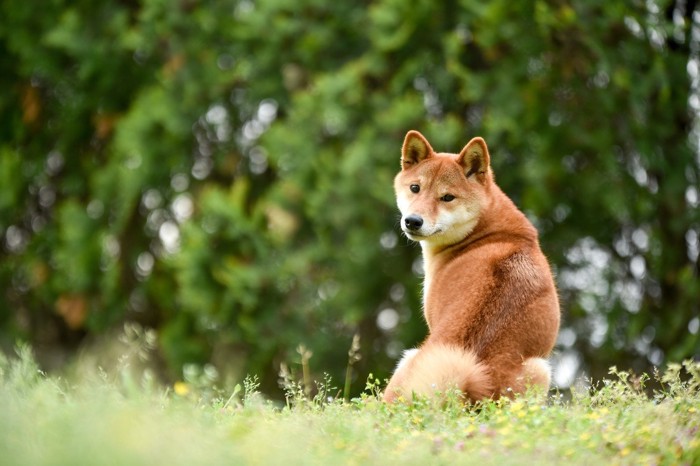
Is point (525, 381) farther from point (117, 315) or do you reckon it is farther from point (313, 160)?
point (117, 315)

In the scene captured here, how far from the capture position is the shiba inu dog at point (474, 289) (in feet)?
16.5

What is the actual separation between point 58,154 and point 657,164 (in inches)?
344

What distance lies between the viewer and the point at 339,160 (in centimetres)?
1082

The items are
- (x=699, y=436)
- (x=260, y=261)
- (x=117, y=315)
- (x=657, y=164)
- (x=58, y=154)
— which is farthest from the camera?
(x=58, y=154)

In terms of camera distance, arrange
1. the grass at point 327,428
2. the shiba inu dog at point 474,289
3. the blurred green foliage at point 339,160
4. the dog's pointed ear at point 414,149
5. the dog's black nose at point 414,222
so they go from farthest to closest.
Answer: the blurred green foliage at point 339,160 < the dog's pointed ear at point 414,149 < the dog's black nose at point 414,222 < the shiba inu dog at point 474,289 < the grass at point 327,428

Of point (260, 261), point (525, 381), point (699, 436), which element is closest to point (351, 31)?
point (260, 261)

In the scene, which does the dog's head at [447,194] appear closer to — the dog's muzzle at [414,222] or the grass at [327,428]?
the dog's muzzle at [414,222]

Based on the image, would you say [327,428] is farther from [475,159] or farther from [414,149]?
[414,149]

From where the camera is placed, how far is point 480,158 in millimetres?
6152

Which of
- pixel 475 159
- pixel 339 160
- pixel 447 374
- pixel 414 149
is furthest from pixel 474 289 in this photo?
pixel 339 160

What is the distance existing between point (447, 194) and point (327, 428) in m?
2.09

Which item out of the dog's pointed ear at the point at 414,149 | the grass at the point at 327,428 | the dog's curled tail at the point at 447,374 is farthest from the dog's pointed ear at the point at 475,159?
the grass at the point at 327,428

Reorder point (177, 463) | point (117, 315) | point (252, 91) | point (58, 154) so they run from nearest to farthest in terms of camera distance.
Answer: point (177, 463) < point (252, 91) < point (117, 315) < point (58, 154)

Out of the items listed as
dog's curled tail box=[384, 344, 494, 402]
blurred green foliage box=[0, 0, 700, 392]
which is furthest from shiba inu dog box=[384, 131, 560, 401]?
blurred green foliage box=[0, 0, 700, 392]
